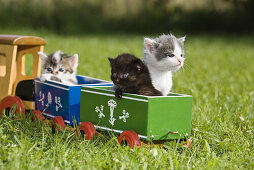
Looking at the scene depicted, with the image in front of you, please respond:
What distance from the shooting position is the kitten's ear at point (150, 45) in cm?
318

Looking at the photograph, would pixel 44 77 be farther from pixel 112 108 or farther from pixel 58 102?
pixel 112 108

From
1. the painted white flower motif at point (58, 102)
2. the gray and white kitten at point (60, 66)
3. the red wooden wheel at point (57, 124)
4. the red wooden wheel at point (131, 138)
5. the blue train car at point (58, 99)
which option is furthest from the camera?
the gray and white kitten at point (60, 66)

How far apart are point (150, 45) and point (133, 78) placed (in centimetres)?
33

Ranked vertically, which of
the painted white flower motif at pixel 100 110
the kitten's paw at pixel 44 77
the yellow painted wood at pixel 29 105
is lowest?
the yellow painted wood at pixel 29 105

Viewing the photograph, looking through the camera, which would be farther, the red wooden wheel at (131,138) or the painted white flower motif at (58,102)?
the painted white flower motif at (58,102)

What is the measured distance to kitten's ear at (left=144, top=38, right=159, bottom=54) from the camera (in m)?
3.18

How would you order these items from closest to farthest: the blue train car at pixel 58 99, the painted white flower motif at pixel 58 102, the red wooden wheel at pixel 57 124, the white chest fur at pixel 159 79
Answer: the white chest fur at pixel 159 79 → the red wooden wheel at pixel 57 124 → the blue train car at pixel 58 99 → the painted white flower motif at pixel 58 102

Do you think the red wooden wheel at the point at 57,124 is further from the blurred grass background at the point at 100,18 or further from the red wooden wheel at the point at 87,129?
the blurred grass background at the point at 100,18

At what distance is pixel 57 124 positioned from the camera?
3381 millimetres

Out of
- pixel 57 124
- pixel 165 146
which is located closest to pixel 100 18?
pixel 57 124

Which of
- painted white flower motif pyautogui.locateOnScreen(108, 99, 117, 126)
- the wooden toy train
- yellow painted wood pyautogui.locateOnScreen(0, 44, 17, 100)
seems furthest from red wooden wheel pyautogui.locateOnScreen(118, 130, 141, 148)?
yellow painted wood pyautogui.locateOnScreen(0, 44, 17, 100)

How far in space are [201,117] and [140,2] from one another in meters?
12.2

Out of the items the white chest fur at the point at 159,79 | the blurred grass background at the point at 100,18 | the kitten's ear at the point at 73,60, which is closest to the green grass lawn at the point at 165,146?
the white chest fur at the point at 159,79

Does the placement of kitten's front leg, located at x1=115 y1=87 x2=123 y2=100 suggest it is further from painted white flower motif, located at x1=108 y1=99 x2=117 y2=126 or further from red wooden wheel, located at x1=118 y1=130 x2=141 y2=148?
red wooden wheel, located at x1=118 y1=130 x2=141 y2=148
